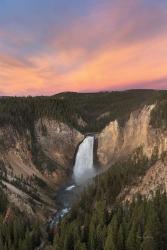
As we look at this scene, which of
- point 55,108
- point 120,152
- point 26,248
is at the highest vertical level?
point 55,108

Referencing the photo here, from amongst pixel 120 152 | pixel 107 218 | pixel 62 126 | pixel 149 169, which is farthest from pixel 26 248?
pixel 62 126

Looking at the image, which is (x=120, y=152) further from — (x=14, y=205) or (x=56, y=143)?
(x=14, y=205)


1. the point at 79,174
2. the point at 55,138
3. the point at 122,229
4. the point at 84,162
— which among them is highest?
the point at 55,138

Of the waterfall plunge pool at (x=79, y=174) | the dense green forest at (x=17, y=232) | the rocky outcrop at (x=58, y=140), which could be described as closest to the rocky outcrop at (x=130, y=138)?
the waterfall plunge pool at (x=79, y=174)

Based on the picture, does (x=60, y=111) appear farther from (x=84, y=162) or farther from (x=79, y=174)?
(x=79, y=174)

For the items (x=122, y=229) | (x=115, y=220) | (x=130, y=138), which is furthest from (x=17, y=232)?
(x=130, y=138)
